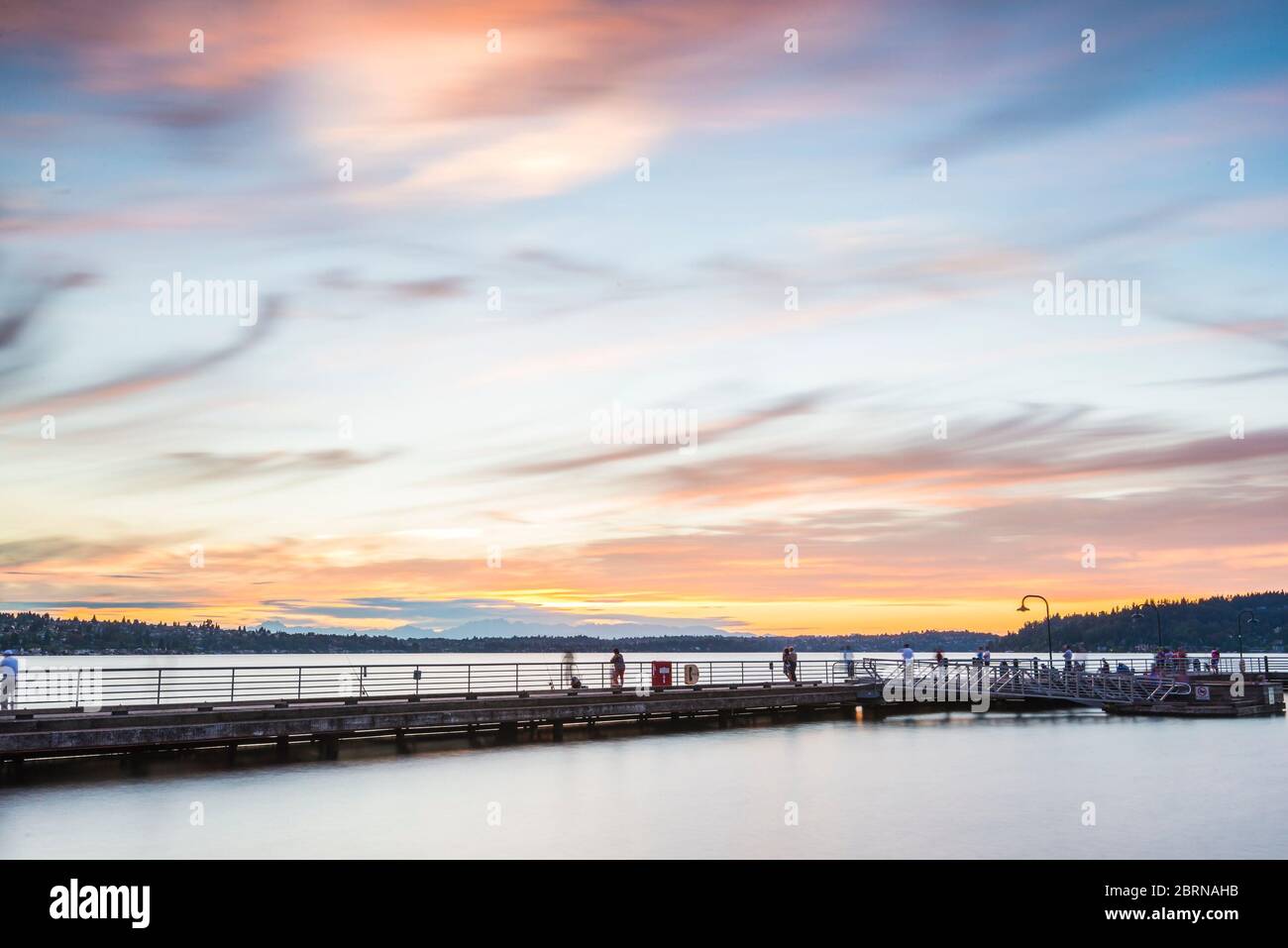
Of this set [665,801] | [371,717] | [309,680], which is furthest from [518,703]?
[309,680]

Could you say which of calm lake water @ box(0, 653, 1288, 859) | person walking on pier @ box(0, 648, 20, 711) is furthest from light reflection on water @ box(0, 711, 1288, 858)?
person walking on pier @ box(0, 648, 20, 711)

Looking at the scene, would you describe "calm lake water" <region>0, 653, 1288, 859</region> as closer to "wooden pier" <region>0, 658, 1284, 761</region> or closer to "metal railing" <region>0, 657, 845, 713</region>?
"wooden pier" <region>0, 658, 1284, 761</region>

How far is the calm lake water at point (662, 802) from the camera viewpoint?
22.7 meters

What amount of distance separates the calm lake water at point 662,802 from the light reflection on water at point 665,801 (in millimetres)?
84

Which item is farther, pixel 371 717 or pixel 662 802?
pixel 371 717

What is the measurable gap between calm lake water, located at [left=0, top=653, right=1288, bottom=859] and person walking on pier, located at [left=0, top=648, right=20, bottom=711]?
229cm

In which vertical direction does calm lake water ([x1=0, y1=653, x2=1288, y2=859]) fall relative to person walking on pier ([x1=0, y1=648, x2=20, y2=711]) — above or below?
below

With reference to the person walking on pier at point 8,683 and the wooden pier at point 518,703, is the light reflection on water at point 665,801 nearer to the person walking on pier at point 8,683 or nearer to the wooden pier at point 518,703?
the wooden pier at point 518,703

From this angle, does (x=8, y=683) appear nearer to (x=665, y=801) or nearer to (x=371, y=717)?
(x=371, y=717)

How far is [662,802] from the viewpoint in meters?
28.3

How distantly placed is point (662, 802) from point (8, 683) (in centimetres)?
1720

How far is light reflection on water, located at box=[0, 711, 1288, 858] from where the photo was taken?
2272cm
